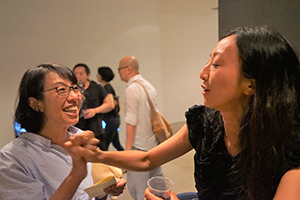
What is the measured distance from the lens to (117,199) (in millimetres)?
2990

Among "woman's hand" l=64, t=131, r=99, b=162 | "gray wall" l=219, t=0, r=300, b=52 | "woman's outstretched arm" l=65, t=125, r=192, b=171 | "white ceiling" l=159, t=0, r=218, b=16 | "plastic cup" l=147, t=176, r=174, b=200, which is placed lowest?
"plastic cup" l=147, t=176, r=174, b=200

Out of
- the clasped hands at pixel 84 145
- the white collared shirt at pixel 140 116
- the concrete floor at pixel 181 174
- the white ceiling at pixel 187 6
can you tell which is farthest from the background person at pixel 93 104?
the white ceiling at pixel 187 6

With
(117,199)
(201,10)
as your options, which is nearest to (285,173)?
(117,199)

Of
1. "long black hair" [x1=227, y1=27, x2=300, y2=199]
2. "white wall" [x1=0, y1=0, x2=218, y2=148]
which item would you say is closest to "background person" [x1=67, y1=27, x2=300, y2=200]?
"long black hair" [x1=227, y1=27, x2=300, y2=199]

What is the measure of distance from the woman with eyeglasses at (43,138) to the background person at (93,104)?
62.6 inches

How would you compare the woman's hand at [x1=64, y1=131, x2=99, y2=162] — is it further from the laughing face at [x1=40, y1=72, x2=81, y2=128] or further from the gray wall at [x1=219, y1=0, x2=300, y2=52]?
the gray wall at [x1=219, y1=0, x2=300, y2=52]

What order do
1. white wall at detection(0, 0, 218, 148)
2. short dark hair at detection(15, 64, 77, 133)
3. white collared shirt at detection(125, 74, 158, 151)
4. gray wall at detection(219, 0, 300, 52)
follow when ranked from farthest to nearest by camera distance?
1. white wall at detection(0, 0, 218, 148)
2. white collared shirt at detection(125, 74, 158, 151)
3. gray wall at detection(219, 0, 300, 52)
4. short dark hair at detection(15, 64, 77, 133)

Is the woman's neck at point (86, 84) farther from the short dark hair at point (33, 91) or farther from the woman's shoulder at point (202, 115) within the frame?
the woman's shoulder at point (202, 115)

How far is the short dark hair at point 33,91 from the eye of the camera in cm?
142

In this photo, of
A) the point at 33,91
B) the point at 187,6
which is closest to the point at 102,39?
the point at 187,6

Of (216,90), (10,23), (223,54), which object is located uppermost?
(10,23)

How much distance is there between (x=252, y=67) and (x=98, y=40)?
4.55 meters

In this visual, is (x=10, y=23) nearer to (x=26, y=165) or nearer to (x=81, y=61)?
(x=81, y=61)

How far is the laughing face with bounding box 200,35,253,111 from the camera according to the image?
0.96 meters
